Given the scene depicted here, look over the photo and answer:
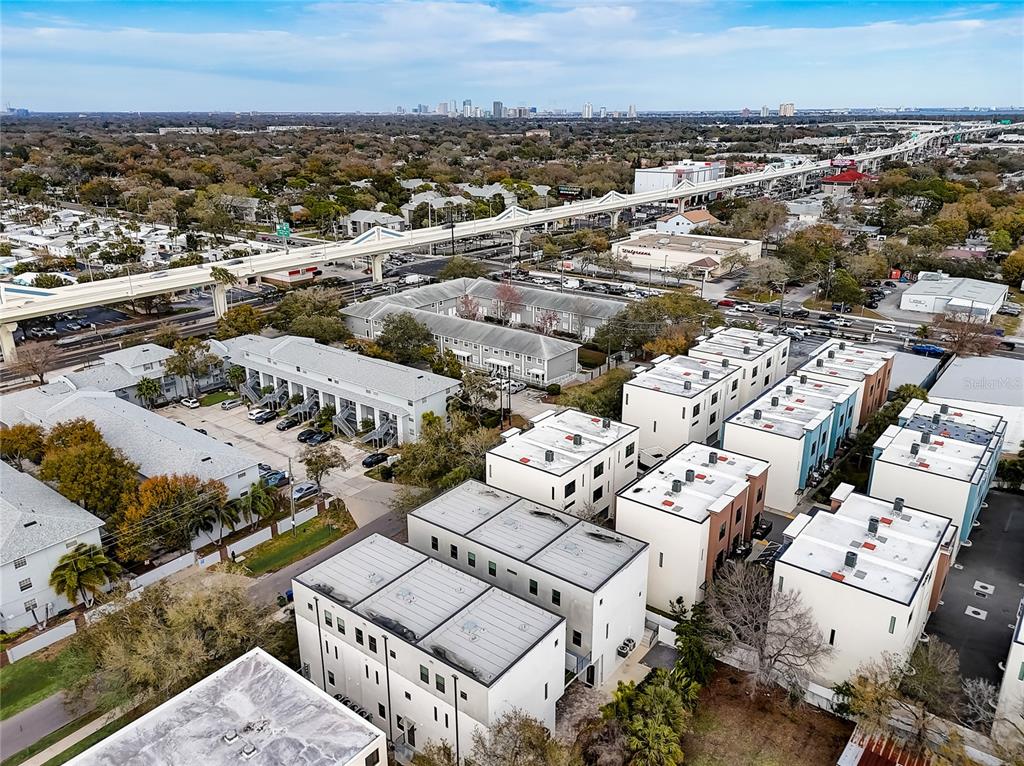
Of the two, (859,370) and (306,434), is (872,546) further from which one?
(306,434)

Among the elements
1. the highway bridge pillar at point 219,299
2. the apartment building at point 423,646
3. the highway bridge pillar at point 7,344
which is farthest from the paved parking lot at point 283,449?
the highway bridge pillar at point 219,299

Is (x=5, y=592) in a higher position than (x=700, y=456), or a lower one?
lower

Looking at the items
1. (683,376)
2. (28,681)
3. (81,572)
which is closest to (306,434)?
(81,572)

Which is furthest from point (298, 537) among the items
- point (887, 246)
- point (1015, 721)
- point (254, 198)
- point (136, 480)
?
point (254, 198)

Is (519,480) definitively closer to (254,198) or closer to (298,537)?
(298,537)

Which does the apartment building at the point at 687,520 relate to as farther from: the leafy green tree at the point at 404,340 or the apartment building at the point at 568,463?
the leafy green tree at the point at 404,340
